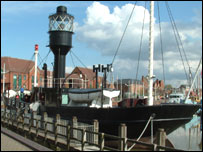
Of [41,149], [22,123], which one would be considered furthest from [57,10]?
[41,149]

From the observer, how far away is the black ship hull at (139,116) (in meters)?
14.6

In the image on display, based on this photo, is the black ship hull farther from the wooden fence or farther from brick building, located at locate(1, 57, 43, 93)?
brick building, located at locate(1, 57, 43, 93)

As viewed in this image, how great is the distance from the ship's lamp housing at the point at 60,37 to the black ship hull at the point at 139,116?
6.41 meters

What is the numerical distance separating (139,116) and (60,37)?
34.6ft

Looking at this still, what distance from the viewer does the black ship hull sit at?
1459cm

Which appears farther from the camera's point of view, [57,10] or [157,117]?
[57,10]

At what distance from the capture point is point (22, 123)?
17.4 meters

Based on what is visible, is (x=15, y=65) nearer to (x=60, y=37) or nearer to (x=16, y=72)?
A: (x=16, y=72)

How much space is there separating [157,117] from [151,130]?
745 mm

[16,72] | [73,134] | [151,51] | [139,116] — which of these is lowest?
[73,134]

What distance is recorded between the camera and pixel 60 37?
22.3 meters

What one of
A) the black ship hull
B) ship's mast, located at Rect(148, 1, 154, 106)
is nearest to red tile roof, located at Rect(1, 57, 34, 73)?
the black ship hull

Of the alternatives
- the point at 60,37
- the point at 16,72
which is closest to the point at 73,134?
the point at 60,37

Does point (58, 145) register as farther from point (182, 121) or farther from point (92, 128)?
point (182, 121)
